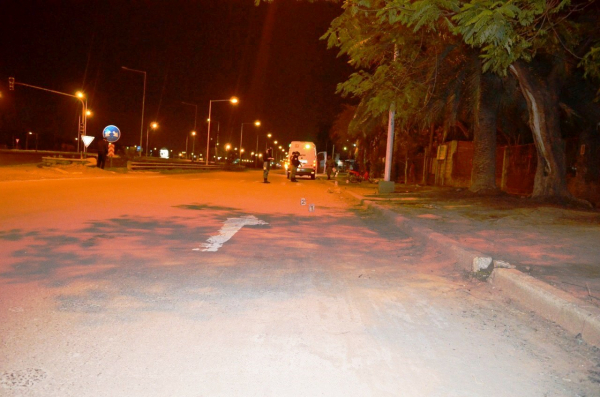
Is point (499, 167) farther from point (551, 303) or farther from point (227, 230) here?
point (551, 303)

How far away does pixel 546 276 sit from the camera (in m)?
6.41

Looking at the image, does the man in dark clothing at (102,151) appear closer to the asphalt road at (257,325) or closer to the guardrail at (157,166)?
the guardrail at (157,166)

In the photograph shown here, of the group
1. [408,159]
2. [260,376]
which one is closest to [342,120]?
[408,159]

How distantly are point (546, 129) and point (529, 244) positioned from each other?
6.91 metres

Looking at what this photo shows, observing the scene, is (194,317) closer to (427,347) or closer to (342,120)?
(427,347)

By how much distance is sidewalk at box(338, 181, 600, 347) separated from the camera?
17.2ft

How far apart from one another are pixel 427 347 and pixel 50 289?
401 centimetres

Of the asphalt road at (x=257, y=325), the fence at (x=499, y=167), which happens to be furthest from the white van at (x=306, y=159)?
the asphalt road at (x=257, y=325)

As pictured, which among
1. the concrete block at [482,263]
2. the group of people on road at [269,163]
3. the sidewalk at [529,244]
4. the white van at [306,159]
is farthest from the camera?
the white van at [306,159]

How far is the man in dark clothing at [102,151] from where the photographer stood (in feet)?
100

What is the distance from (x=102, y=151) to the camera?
30.6 m

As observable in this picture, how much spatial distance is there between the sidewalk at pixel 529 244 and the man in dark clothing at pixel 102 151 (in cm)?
2050

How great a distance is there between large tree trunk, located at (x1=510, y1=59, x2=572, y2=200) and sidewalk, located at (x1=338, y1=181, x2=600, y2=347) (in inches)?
34.6

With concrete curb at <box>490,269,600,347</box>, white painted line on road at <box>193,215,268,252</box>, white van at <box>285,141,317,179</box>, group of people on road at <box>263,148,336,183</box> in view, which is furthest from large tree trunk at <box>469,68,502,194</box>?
white van at <box>285,141,317,179</box>
